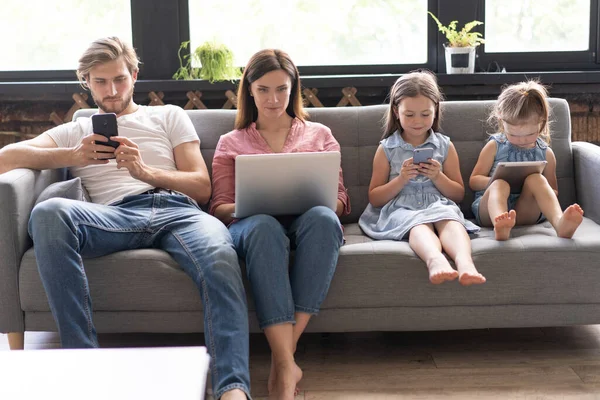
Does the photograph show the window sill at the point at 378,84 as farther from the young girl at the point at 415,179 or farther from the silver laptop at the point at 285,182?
A: the silver laptop at the point at 285,182

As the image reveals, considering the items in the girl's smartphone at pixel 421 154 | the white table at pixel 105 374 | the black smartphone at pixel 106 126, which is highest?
the black smartphone at pixel 106 126

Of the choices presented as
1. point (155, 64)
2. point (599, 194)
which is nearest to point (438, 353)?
point (599, 194)

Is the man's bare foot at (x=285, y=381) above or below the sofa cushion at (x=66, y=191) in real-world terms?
below

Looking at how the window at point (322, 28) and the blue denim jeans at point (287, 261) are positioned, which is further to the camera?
the window at point (322, 28)

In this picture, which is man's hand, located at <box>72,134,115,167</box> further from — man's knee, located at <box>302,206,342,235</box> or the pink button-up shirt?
man's knee, located at <box>302,206,342,235</box>

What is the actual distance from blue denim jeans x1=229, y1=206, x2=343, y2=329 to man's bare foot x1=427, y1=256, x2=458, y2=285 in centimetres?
29

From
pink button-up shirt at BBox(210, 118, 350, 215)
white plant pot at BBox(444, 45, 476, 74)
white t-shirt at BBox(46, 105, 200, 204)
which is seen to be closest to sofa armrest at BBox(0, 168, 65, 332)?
white t-shirt at BBox(46, 105, 200, 204)

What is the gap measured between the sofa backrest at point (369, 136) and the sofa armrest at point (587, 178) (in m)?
0.03

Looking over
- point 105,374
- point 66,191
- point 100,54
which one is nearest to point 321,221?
point 66,191

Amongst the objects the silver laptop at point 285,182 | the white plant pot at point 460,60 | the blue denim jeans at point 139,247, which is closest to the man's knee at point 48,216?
the blue denim jeans at point 139,247

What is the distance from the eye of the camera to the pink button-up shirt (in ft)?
8.73

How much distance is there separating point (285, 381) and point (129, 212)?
0.73 m

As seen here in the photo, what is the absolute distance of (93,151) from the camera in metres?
2.43

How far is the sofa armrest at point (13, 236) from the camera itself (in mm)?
2309
